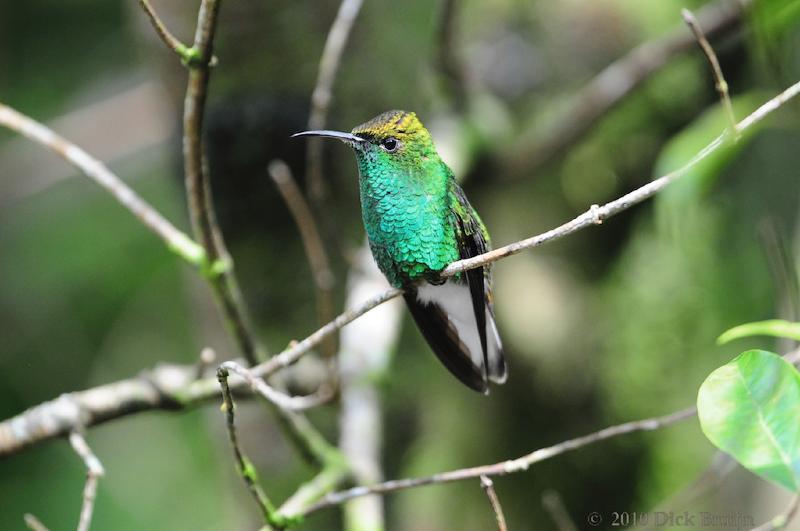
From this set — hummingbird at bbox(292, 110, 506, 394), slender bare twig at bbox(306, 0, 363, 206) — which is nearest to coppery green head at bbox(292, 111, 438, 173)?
hummingbird at bbox(292, 110, 506, 394)

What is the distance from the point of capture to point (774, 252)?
2.01m

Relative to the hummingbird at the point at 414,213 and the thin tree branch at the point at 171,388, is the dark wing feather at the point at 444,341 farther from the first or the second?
the thin tree branch at the point at 171,388

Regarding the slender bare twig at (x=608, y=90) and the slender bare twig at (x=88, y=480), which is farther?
the slender bare twig at (x=608, y=90)

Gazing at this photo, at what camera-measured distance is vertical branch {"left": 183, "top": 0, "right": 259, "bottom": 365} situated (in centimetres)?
154

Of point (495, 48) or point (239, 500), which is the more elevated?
point (495, 48)

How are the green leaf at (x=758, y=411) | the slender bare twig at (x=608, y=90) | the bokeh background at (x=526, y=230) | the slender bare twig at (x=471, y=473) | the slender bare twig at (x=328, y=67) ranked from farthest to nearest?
the bokeh background at (x=526, y=230), the slender bare twig at (x=608, y=90), the slender bare twig at (x=328, y=67), the slender bare twig at (x=471, y=473), the green leaf at (x=758, y=411)

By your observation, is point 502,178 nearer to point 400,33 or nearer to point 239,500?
point 400,33

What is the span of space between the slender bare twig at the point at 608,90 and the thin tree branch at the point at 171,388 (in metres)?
1.55

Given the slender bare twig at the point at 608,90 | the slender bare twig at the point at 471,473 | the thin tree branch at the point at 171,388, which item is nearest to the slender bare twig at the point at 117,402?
the thin tree branch at the point at 171,388

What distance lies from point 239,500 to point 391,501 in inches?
26.4

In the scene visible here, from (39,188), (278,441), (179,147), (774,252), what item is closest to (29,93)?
(39,188)

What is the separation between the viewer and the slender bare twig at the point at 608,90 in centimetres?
309

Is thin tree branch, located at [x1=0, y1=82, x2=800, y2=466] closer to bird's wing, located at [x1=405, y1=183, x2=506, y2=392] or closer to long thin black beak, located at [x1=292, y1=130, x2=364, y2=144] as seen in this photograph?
bird's wing, located at [x1=405, y1=183, x2=506, y2=392]

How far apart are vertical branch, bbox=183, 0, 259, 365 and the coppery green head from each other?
420 millimetres
